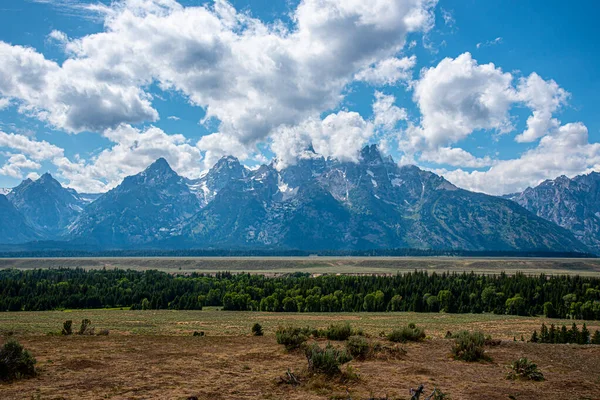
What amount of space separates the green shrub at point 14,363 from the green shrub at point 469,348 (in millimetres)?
27647

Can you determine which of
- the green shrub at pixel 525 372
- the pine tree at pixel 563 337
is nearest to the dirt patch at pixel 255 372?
the green shrub at pixel 525 372

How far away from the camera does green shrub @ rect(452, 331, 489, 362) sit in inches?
1138

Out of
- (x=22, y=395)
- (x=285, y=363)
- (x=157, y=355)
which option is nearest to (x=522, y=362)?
(x=285, y=363)

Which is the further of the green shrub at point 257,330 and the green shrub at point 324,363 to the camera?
the green shrub at point 257,330

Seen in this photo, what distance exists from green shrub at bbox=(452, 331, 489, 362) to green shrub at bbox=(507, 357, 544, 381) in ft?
13.6

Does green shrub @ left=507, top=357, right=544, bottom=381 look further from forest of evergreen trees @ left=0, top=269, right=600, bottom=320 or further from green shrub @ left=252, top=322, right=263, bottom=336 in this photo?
forest of evergreen trees @ left=0, top=269, right=600, bottom=320

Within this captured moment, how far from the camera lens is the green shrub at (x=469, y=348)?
94.8 ft

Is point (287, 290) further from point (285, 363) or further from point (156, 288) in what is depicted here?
point (285, 363)

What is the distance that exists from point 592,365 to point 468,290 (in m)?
83.4

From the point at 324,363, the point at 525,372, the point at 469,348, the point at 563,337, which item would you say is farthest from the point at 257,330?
the point at 563,337

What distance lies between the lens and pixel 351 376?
75.7 feet

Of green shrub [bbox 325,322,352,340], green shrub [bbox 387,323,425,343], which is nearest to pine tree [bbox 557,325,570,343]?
green shrub [bbox 387,323,425,343]

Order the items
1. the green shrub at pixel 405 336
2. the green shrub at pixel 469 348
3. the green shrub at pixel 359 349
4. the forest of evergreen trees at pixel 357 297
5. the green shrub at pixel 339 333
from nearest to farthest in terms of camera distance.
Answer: the green shrub at pixel 469 348
the green shrub at pixel 359 349
the green shrub at pixel 405 336
the green shrub at pixel 339 333
the forest of evergreen trees at pixel 357 297

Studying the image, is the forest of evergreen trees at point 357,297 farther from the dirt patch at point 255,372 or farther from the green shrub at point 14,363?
the green shrub at point 14,363
